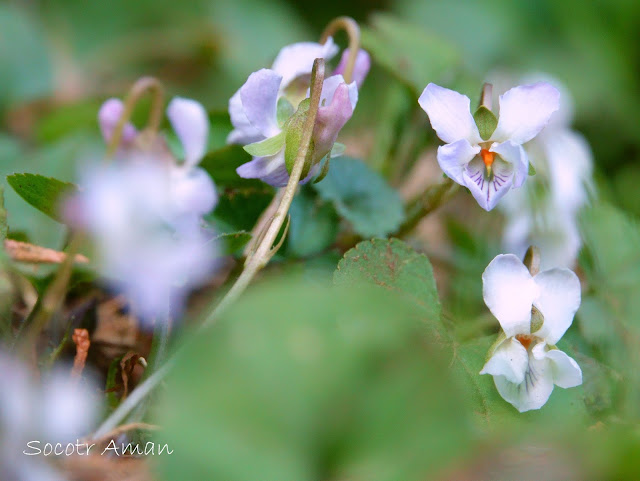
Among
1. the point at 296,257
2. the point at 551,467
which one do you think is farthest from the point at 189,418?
the point at 296,257

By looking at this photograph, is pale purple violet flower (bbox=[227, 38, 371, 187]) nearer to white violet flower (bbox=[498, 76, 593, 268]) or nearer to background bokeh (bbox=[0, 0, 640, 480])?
background bokeh (bbox=[0, 0, 640, 480])

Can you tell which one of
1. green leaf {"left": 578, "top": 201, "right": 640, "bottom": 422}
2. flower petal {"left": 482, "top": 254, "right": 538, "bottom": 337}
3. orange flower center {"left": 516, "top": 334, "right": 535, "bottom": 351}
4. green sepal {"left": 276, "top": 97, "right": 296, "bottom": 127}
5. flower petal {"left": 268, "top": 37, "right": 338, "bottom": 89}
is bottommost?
green leaf {"left": 578, "top": 201, "right": 640, "bottom": 422}

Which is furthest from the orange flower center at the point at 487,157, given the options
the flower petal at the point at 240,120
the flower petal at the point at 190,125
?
the flower petal at the point at 190,125

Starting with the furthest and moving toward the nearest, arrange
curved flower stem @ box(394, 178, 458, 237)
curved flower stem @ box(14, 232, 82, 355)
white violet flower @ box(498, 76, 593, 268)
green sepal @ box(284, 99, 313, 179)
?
white violet flower @ box(498, 76, 593, 268) < curved flower stem @ box(394, 178, 458, 237) < green sepal @ box(284, 99, 313, 179) < curved flower stem @ box(14, 232, 82, 355)

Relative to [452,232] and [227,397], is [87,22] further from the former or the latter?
[227,397]

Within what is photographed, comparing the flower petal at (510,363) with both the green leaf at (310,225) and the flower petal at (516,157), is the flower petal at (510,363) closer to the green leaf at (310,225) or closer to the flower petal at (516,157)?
the flower petal at (516,157)

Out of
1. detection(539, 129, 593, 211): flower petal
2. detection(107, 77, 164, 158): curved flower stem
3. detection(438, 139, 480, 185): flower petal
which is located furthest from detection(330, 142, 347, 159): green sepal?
detection(539, 129, 593, 211): flower petal
